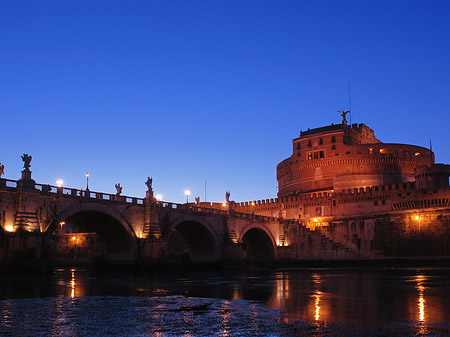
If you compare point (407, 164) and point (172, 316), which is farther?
point (407, 164)

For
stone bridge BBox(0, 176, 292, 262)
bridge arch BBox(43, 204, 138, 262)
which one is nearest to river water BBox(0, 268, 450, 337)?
stone bridge BBox(0, 176, 292, 262)

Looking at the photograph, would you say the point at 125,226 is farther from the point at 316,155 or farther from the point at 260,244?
the point at 316,155

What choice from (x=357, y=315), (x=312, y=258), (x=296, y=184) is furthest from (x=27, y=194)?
(x=296, y=184)

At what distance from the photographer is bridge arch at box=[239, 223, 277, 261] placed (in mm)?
69438

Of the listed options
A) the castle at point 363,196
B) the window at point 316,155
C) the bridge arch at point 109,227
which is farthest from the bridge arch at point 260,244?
the bridge arch at point 109,227

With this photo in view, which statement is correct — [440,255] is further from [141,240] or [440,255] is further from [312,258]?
[141,240]

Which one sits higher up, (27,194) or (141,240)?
(27,194)

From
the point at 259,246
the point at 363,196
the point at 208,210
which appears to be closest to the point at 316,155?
the point at 363,196

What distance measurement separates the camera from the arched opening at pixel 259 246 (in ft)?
230

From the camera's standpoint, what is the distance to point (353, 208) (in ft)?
238

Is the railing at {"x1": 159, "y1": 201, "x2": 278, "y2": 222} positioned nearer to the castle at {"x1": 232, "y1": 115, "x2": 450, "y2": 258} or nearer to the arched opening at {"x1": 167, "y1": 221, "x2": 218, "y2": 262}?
the arched opening at {"x1": 167, "y1": 221, "x2": 218, "y2": 262}

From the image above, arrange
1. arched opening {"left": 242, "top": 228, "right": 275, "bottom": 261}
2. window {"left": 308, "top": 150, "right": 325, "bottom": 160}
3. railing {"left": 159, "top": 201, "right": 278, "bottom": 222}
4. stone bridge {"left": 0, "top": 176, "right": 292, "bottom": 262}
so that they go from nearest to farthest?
stone bridge {"left": 0, "top": 176, "right": 292, "bottom": 262}, railing {"left": 159, "top": 201, "right": 278, "bottom": 222}, arched opening {"left": 242, "top": 228, "right": 275, "bottom": 261}, window {"left": 308, "top": 150, "right": 325, "bottom": 160}

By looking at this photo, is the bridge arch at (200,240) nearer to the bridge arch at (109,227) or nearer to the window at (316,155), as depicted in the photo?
the bridge arch at (109,227)

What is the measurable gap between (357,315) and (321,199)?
6577 cm
